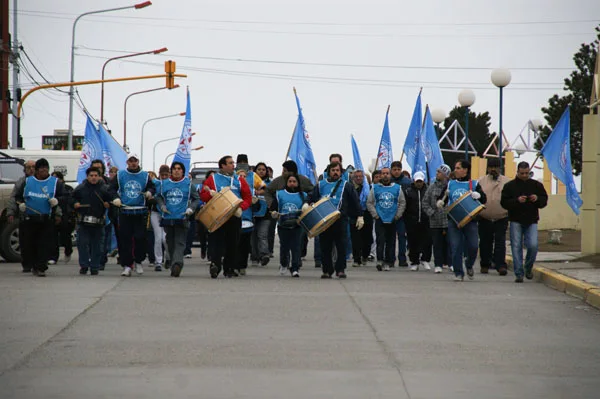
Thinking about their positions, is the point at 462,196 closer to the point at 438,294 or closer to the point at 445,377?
the point at 438,294

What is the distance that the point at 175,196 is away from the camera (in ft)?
60.7

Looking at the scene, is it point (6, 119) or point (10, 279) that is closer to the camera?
point (10, 279)

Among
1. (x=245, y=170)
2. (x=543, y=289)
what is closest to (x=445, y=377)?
(x=543, y=289)

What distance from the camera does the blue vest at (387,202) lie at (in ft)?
70.7

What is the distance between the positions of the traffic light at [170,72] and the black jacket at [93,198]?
16185 mm

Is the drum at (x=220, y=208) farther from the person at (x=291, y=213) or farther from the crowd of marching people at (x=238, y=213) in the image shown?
the person at (x=291, y=213)

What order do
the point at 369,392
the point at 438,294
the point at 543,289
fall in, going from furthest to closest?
1. the point at 543,289
2. the point at 438,294
3. the point at 369,392

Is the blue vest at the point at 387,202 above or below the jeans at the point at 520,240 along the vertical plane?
above

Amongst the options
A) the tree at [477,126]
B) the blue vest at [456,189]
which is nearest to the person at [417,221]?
the blue vest at [456,189]

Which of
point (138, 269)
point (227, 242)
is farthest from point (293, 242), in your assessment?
point (138, 269)

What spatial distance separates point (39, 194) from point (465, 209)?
260 inches

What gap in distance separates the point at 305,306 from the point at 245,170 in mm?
7308

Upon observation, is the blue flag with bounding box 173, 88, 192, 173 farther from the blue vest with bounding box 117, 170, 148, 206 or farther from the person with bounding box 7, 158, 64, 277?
the person with bounding box 7, 158, 64, 277

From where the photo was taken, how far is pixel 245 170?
812 inches
